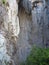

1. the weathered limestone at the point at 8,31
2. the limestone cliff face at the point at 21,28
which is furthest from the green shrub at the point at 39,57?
the weathered limestone at the point at 8,31

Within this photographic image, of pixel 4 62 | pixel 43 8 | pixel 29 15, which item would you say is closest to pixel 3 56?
pixel 4 62

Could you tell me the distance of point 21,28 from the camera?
6180mm

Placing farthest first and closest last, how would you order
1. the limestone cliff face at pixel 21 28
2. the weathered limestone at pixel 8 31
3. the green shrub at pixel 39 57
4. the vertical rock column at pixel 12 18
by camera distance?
the green shrub at pixel 39 57, the vertical rock column at pixel 12 18, the limestone cliff face at pixel 21 28, the weathered limestone at pixel 8 31

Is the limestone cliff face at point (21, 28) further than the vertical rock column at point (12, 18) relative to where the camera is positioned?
No

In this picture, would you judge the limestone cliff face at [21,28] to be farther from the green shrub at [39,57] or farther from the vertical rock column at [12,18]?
the green shrub at [39,57]

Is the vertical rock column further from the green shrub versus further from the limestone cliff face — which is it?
the green shrub

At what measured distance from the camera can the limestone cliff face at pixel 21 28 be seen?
179 inches

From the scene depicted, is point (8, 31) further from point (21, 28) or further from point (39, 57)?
point (21, 28)

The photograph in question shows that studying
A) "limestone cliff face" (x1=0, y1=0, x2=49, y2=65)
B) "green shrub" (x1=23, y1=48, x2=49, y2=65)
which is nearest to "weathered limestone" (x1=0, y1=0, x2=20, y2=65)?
"limestone cliff face" (x1=0, y1=0, x2=49, y2=65)

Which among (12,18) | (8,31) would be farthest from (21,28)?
(8,31)

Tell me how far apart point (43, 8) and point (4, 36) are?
8.56ft

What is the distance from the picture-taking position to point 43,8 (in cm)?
677

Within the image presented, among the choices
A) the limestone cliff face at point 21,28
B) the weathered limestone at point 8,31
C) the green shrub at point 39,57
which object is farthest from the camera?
the green shrub at point 39,57

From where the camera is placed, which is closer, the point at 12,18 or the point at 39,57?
the point at 12,18
